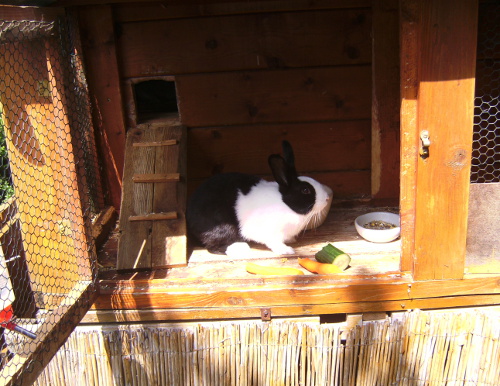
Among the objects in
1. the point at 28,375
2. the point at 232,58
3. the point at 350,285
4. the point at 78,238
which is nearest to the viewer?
the point at 28,375

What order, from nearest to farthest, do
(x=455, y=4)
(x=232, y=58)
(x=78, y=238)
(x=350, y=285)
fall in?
(x=455, y=4)
(x=78, y=238)
(x=350, y=285)
(x=232, y=58)

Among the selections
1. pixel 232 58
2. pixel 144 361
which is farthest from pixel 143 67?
pixel 144 361

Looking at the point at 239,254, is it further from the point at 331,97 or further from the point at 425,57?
the point at 425,57

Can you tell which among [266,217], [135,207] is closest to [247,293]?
[266,217]

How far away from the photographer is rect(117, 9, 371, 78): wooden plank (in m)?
3.15

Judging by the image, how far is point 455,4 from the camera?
1966 mm

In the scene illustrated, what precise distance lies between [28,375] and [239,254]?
141 cm

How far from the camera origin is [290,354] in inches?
97.4

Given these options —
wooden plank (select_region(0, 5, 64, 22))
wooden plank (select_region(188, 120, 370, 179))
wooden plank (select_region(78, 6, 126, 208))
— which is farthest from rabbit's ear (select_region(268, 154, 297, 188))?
wooden plank (select_region(0, 5, 64, 22))

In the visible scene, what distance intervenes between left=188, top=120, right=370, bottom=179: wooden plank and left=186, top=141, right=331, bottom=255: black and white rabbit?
467 mm

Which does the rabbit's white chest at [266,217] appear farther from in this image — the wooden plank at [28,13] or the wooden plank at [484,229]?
the wooden plank at [28,13]

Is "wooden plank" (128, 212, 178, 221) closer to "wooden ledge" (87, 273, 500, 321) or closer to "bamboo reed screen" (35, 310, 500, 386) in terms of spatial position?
"wooden ledge" (87, 273, 500, 321)

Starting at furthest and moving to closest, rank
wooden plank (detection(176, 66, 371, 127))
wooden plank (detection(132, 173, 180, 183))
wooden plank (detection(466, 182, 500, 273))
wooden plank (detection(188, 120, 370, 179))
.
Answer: wooden plank (detection(188, 120, 370, 179))
wooden plank (detection(176, 66, 371, 127))
wooden plank (detection(132, 173, 180, 183))
wooden plank (detection(466, 182, 500, 273))

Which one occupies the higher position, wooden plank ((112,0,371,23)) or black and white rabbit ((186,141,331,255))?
wooden plank ((112,0,371,23))
